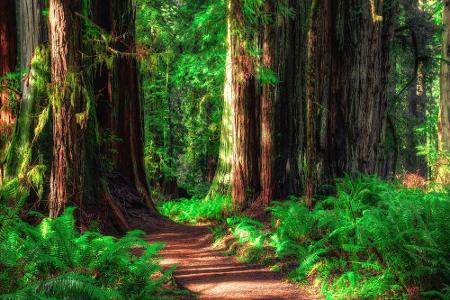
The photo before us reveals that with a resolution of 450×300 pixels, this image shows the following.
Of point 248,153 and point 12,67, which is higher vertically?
point 12,67

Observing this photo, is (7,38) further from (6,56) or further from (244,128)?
(244,128)

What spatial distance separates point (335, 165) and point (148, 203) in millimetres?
4664

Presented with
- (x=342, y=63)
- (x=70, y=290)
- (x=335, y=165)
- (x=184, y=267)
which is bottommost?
(x=184, y=267)

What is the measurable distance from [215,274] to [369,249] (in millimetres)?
2331

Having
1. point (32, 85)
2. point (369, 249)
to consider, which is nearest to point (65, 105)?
point (32, 85)

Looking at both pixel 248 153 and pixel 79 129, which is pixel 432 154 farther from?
pixel 79 129

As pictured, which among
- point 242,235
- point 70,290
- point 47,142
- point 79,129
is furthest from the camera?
point 242,235

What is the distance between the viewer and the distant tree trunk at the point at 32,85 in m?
7.90

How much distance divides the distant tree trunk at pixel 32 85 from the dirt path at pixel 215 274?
2694mm

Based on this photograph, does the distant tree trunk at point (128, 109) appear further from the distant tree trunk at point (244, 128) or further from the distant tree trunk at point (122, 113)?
the distant tree trunk at point (244, 128)

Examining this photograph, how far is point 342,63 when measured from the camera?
9.54m

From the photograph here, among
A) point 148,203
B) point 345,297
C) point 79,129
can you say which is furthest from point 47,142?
point 345,297

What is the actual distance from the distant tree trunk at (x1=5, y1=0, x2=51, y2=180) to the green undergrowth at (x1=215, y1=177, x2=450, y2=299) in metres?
3.75

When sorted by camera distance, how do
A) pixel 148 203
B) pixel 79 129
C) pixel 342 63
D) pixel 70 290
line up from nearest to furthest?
1. pixel 70 290
2. pixel 79 129
3. pixel 342 63
4. pixel 148 203
